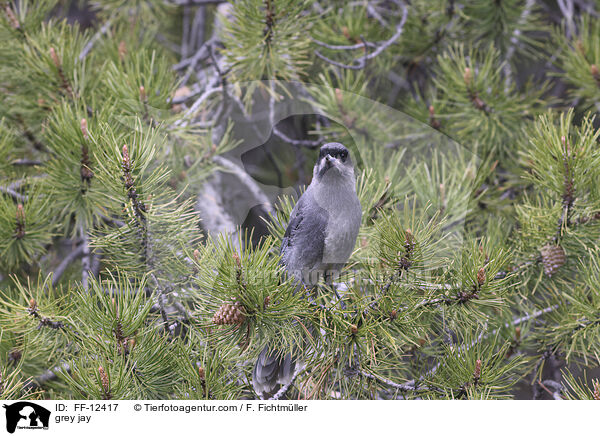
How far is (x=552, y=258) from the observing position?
84 centimetres

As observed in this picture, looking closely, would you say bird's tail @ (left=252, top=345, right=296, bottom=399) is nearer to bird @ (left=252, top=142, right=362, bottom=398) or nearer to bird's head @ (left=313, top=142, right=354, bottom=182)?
bird @ (left=252, top=142, right=362, bottom=398)

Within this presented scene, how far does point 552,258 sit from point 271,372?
478 millimetres

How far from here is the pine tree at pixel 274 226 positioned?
702mm

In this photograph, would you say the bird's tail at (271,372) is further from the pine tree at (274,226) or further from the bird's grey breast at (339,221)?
the bird's grey breast at (339,221)

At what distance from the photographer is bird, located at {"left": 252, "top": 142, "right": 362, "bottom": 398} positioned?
67 cm

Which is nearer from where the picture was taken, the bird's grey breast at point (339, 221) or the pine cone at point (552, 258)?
the bird's grey breast at point (339, 221)

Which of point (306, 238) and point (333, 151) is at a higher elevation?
point (333, 151)

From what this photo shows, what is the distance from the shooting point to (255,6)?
0.91 metres
